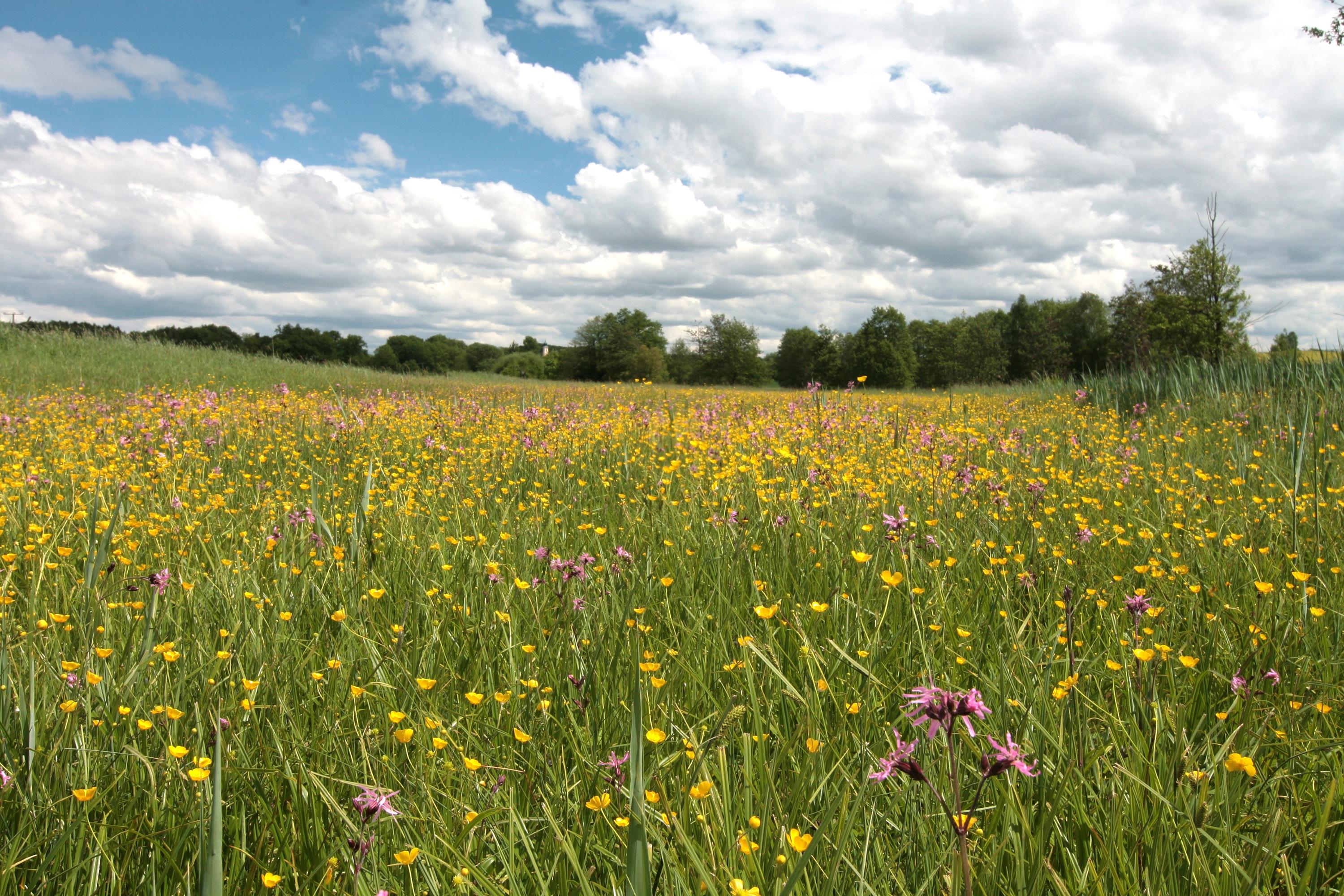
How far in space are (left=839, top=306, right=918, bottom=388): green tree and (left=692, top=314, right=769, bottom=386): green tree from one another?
418 inches

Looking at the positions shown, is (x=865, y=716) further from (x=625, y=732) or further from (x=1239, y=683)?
(x=1239, y=683)

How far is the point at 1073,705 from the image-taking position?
166 cm

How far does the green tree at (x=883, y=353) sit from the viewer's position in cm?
6981

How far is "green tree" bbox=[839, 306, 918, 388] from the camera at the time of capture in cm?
6981

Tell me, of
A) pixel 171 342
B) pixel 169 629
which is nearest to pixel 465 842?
pixel 169 629

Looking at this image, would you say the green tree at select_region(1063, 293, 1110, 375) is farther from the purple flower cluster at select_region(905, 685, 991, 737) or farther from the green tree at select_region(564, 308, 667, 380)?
the purple flower cluster at select_region(905, 685, 991, 737)

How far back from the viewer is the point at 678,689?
2.10m

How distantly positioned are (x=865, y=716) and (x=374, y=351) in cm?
10592

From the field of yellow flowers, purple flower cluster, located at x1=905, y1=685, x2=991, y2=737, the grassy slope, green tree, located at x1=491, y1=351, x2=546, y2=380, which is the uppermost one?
green tree, located at x1=491, y1=351, x2=546, y2=380

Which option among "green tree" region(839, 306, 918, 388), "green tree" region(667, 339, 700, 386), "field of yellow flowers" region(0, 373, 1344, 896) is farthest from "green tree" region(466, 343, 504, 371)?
"field of yellow flowers" region(0, 373, 1344, 896)

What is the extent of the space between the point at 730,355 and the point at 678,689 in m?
80.4

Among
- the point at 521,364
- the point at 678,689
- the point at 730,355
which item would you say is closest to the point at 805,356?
the point at 730,355

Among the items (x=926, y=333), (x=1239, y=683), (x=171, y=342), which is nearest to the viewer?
(x=1239, y=683)

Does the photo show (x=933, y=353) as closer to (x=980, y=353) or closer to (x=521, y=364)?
(x=980, y=353)
